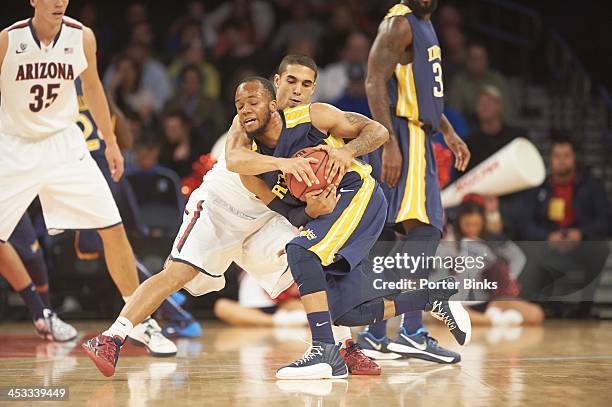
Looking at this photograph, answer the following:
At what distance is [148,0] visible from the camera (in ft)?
40.4

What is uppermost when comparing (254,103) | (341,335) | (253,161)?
(254,103)

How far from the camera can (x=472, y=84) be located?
9.95 metres

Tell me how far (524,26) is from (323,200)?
863 cm

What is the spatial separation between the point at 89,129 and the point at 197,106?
320 centimetres

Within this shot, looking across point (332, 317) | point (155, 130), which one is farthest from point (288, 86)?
point (155, 130)

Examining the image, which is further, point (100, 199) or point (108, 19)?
point (108, 19)

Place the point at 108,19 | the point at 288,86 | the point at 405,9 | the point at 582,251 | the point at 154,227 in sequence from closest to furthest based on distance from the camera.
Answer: the point at 288,86, the point at 405,9, the point at 582,251, the point at 154,227, the point at 108,19

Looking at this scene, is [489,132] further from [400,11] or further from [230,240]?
[230,240]

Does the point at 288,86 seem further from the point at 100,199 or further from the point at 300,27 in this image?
the point at 300,27

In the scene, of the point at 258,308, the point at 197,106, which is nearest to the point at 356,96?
the point at 197,106

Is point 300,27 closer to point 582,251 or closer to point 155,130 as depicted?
point 155,130

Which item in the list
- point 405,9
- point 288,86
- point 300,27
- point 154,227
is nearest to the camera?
point 288,86

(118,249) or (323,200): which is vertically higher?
(323,200)

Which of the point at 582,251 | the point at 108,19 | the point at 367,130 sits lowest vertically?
the point at 582,251
